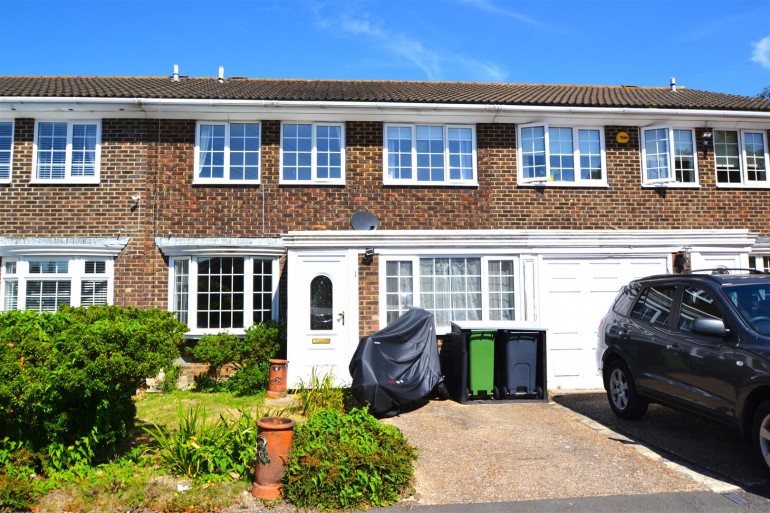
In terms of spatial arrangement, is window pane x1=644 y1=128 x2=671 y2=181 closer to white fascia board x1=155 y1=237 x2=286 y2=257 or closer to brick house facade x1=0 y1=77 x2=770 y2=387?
brick house facade x1=0 y1=77 x2=770 y2=387

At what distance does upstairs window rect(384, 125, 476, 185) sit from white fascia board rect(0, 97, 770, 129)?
0.26 metres

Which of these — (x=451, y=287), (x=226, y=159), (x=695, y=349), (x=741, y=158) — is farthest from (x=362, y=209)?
(x=741, y=158)

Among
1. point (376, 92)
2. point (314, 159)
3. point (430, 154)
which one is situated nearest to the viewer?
point (314, 159)

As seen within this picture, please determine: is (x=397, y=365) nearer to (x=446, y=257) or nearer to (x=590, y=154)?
(x=446, y=257)

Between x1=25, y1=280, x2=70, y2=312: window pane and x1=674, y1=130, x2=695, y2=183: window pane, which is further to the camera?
x1=674, y1=130, x2=695, y2=183: window pane

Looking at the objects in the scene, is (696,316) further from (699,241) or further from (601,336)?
(699,241)

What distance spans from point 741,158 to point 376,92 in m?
8.36

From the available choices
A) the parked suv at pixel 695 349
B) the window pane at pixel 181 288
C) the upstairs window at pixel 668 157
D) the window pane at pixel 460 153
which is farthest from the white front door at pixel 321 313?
the upstairs window at pixel 668 157

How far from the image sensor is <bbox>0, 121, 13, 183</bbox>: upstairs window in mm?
11062

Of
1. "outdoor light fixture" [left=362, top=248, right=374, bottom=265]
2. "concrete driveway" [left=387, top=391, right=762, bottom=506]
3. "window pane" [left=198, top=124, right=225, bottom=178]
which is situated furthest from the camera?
"window pane" [left=198, top=124, right=225, bottom=178]

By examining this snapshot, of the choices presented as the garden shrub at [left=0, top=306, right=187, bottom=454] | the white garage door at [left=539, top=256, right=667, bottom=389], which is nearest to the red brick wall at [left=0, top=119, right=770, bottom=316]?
the white garage door at [left=539, top=256, right=667, bottom=389]

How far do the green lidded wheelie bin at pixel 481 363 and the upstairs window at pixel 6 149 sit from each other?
9642mm

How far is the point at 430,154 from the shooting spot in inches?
460

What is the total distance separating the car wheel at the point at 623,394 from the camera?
282 inches
